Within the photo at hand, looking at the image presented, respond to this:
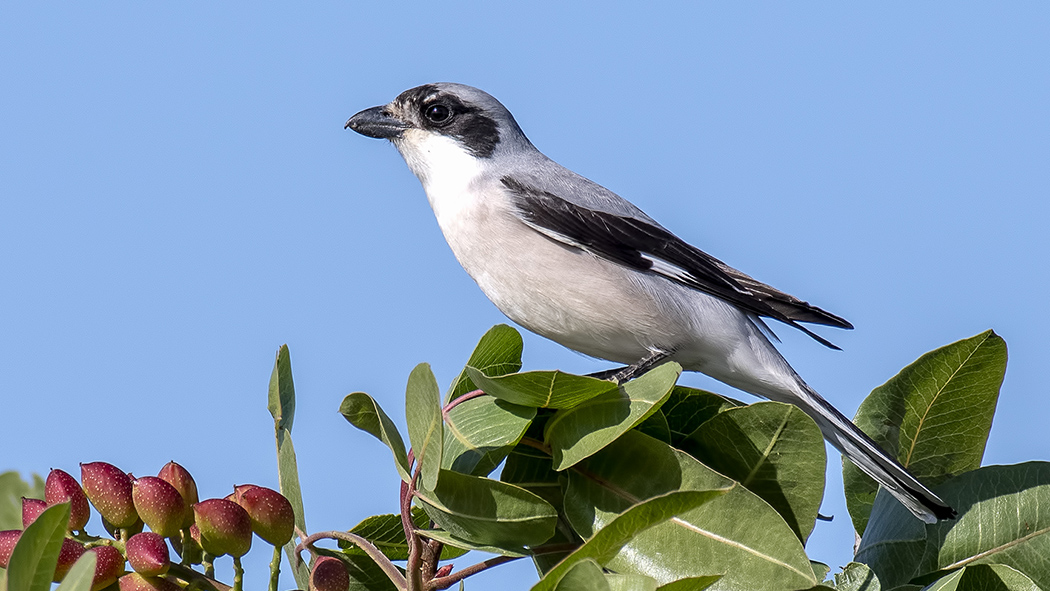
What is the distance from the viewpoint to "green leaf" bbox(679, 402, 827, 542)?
76.2 inches

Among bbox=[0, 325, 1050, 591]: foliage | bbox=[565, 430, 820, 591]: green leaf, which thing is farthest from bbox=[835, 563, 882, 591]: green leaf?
bbox=[565, 430, 820, 591]: green leaf

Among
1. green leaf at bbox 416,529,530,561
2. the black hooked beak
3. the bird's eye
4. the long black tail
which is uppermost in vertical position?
the bird's eye

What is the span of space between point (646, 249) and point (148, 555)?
7.77 feet

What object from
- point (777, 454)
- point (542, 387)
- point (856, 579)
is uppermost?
point (542, 387)

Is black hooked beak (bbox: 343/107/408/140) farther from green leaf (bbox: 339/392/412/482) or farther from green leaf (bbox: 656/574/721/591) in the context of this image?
green leaf (bbox: 656/574/721/591)

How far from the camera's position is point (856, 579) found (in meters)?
1.92

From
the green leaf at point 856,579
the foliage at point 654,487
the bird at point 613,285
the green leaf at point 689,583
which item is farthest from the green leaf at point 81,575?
the bird at point 613,285

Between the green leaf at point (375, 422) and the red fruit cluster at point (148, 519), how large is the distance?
8.7 inches

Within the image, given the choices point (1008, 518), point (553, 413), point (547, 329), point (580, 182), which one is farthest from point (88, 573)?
point (580, 182)

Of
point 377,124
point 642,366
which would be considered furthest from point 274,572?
point 377,124

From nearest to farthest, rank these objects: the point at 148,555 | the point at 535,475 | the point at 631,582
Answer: the point at 631,582, the point at 148,555, the point at 535,475

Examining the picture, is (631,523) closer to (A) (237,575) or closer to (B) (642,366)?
(A) (237,575)

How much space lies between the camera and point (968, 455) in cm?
235

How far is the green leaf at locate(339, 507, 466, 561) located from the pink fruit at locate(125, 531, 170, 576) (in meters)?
0.54
